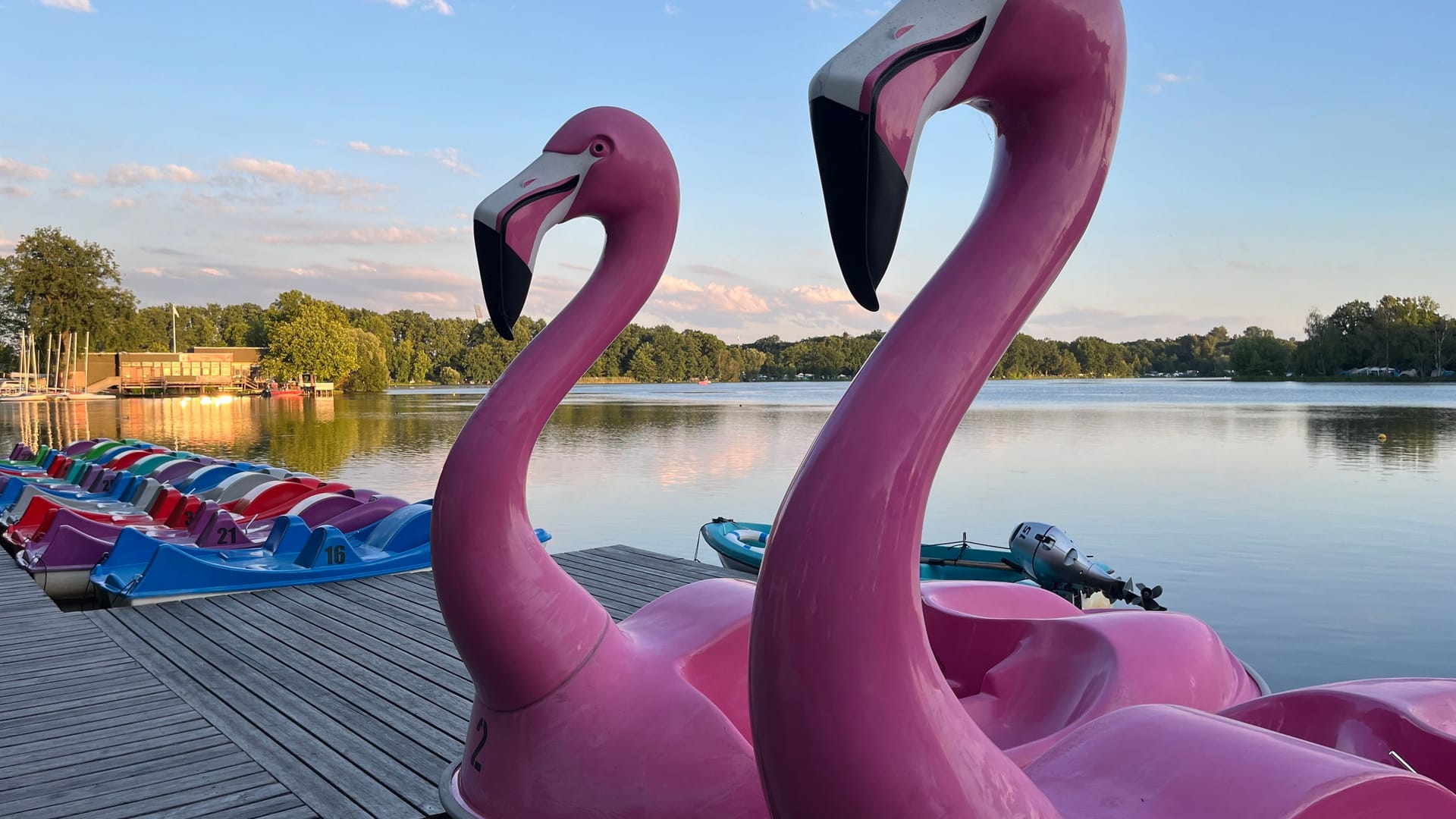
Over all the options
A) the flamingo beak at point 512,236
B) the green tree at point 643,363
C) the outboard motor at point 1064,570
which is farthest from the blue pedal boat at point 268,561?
the green tree at point 643,363

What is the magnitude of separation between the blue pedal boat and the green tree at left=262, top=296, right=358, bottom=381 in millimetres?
69315

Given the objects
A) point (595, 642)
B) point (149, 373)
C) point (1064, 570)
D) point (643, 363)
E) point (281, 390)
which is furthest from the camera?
point (643, 363)

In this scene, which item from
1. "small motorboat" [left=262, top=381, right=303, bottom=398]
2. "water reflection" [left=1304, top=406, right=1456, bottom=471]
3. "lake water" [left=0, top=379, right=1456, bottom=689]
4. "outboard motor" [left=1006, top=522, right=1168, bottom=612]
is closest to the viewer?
"outboard motor" [left=1006, top=522, right=1168, bottom=612]

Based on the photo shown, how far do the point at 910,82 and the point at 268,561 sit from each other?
7320 mm

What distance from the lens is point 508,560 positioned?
2771mm

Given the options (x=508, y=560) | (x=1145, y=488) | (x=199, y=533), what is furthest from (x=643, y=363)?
(x=508, y=560)

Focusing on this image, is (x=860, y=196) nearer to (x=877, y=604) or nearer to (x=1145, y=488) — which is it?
(x=877, y=604)

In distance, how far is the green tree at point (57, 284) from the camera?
59.3m

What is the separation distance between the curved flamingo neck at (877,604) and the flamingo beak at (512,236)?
52.6 inches

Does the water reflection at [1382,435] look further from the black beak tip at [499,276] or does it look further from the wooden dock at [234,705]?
the black beak tip at [499,276]

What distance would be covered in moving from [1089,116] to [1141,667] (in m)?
1.93

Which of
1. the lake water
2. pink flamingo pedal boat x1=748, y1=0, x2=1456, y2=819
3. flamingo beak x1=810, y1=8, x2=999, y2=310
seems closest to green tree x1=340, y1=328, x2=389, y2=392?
the lake water

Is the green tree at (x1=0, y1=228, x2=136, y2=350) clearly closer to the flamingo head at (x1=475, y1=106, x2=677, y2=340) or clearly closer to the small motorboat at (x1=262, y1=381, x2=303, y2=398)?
the small motorboat at (x1=262, y1=381, x2=303, y2=398)

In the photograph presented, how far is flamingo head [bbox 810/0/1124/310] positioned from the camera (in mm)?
1162
